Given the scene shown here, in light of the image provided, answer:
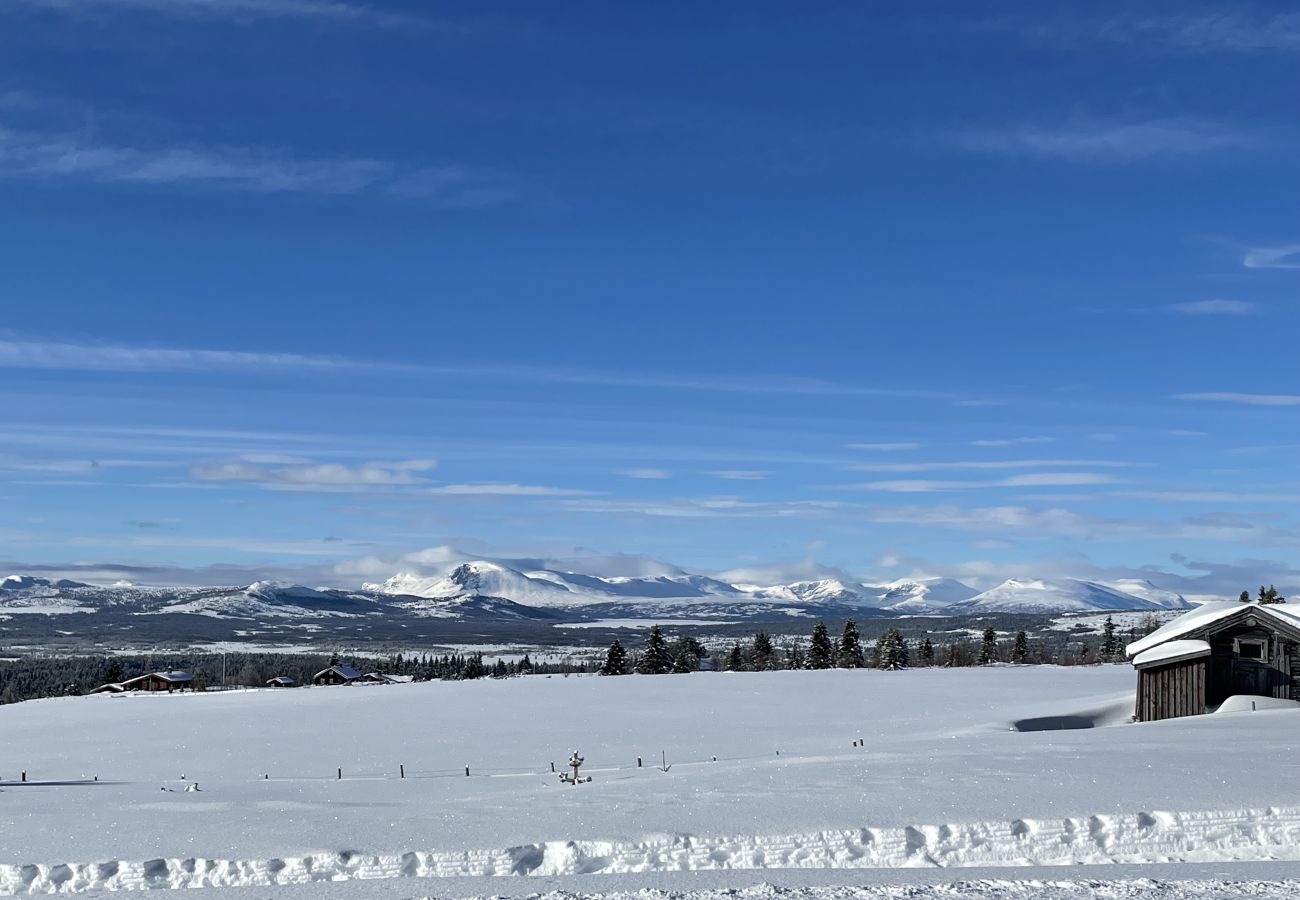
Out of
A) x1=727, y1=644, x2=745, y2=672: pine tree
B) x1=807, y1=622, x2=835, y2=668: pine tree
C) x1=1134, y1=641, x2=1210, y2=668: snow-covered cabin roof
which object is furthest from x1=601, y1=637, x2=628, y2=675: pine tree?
x1=1134, y1=641, x2=1210, y2=668: snow-covered cabin roof

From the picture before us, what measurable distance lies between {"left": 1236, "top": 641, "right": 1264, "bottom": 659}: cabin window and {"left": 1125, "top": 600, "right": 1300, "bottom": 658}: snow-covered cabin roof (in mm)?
915

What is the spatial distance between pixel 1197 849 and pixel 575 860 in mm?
9065

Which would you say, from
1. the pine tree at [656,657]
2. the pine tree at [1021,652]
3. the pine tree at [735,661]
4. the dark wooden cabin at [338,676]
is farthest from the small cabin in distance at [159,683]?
the pine tree at [1021,652]

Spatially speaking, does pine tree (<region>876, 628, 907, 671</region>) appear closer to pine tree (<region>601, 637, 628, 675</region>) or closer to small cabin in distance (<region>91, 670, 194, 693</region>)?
pine tree (<region>601, 637, 628, 675</region>)

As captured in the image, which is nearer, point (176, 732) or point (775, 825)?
point (775, 825)

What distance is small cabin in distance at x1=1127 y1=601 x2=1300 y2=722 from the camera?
36.4 m

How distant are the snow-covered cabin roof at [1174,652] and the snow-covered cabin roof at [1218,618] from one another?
496 mm

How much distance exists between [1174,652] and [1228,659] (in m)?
1.88

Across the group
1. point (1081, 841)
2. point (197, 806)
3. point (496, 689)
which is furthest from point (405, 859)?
point (496, 689)

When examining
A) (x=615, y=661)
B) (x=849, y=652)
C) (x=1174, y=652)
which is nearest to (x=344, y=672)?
(x=615, y=661)

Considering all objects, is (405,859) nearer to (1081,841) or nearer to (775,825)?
(775,825)

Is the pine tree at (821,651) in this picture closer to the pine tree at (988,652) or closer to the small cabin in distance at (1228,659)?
the pine tree at (988,652)

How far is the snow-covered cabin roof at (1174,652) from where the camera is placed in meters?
36.2

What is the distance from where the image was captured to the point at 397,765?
3891cm
